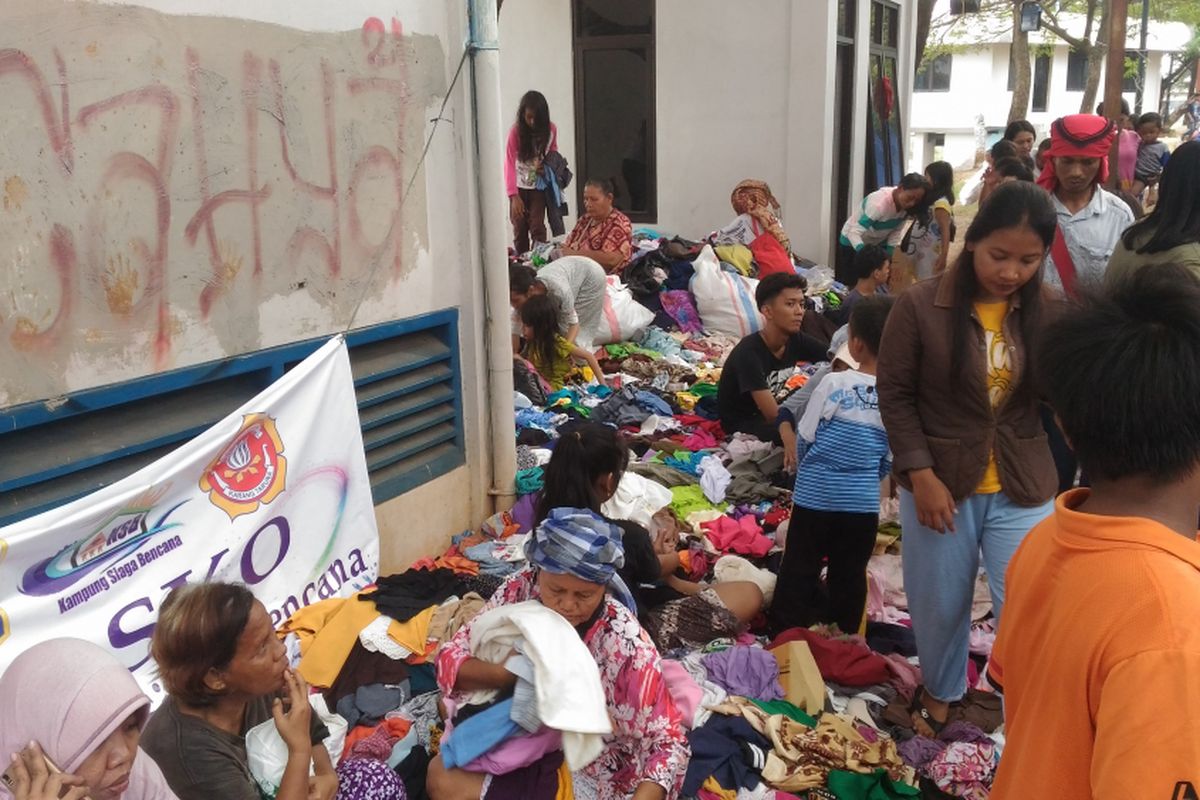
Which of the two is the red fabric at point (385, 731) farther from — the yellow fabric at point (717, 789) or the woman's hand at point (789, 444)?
the woman's hand at point (789, 444)

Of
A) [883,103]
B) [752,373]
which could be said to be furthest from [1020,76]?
[752,373]

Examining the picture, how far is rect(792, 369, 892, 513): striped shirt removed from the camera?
13.2 ft

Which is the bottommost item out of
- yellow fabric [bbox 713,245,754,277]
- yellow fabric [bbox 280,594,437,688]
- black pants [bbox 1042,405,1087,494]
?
yellow fabric [bbox 280,594,437,688]

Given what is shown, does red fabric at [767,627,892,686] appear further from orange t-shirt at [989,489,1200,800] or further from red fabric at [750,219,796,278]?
red fabric at [750,219,796,278]

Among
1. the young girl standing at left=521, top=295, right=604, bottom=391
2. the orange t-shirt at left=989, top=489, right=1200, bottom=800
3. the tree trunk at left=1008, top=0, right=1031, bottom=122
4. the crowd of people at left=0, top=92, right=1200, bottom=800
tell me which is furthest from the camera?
the tree trunk at left=1008, top=0, right=1031, bottom=122

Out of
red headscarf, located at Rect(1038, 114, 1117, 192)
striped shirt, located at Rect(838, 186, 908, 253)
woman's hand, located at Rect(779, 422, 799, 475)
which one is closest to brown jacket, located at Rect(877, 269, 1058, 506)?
red headscarf, located at Rect(1038, 114, 1117, 192)

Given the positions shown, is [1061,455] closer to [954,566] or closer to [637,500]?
[954,566]

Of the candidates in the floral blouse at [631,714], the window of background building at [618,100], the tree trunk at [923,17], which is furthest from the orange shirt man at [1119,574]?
the tree trunk at [923,17]

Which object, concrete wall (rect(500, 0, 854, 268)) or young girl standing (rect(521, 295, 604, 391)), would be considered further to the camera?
concrete wall (rect(500, 0, 854, 268))

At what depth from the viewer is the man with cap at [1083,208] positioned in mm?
4254

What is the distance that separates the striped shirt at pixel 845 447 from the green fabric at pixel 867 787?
42.8 inches

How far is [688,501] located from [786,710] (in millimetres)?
2029

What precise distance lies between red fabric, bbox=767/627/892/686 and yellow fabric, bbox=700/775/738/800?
0.82 meters

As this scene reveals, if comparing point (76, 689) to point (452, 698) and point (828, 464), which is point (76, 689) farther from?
point (828, 464)
